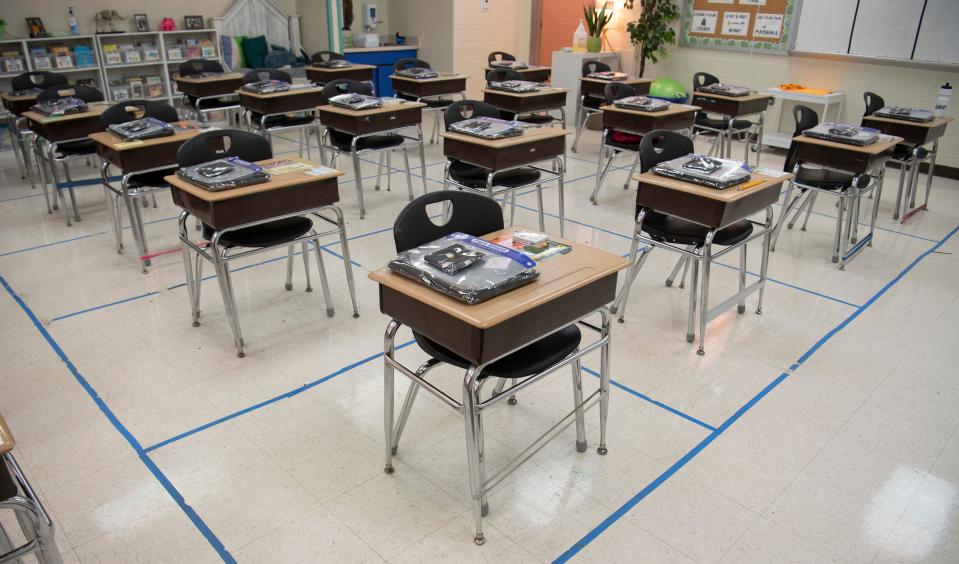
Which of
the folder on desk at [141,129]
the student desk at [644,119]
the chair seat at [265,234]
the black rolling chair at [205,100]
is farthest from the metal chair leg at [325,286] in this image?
the black rolling chair at [205,100]

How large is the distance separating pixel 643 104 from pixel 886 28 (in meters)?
3.52

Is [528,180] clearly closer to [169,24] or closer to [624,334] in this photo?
[624,334]

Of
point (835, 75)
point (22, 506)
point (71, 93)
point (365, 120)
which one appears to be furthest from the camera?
point (835, 75)

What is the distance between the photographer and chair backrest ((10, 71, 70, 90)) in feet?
19.2

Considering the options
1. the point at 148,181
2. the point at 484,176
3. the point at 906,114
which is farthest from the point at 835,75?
the point at 148,181

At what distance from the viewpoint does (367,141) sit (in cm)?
518

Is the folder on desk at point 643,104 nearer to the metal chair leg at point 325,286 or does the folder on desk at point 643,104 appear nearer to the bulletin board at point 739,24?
the metal chair leg at point 325,286

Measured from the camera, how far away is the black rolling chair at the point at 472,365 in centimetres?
204

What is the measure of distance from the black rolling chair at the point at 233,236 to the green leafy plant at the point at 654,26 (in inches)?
246

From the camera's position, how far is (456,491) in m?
2.39

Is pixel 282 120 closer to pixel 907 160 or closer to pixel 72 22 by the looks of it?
pixel 72 22

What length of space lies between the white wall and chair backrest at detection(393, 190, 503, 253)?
6392 millimetres

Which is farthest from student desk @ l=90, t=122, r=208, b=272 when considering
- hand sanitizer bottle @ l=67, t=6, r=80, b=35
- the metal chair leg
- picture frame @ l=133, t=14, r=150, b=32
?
picture frame @ l=133, t=14, r=150, b=32

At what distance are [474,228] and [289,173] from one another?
1.28 metres
